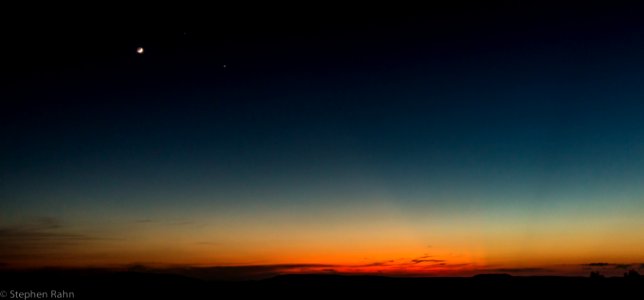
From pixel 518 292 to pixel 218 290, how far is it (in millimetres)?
30303

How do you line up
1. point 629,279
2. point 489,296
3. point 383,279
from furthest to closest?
1. point 383,279
2. point 629,279
3. point 489,296

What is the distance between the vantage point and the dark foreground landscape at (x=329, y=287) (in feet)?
165

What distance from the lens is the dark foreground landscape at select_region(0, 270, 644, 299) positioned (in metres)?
50.4

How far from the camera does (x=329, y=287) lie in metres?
64.1

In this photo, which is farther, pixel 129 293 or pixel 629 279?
pixel 629 279

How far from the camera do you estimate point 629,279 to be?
203 feet

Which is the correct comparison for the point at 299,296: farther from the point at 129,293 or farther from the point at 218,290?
the point at 129,293

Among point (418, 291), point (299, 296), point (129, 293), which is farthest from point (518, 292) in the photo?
point (129, 293)

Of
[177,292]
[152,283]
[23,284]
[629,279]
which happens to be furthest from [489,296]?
[23,284]

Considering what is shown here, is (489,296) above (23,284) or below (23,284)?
below

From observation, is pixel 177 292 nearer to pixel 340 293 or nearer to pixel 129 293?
pixel 129 293

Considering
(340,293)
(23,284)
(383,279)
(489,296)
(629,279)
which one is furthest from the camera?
(383,279)

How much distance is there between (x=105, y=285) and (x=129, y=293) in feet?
18.9

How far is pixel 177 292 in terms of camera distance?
5425cm
